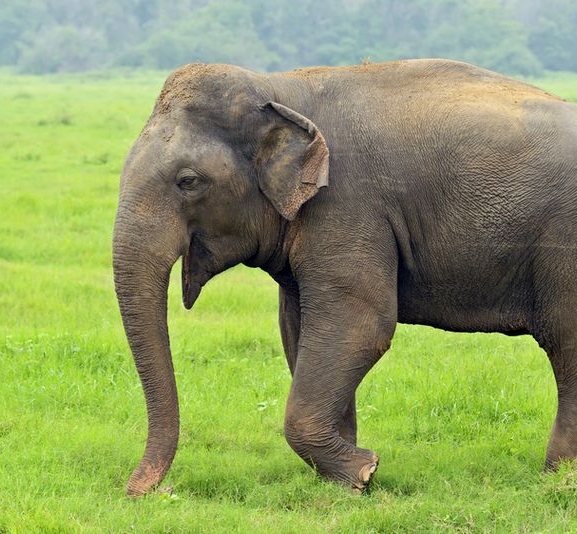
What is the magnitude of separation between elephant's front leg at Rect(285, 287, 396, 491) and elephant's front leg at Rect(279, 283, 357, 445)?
39 centimetres

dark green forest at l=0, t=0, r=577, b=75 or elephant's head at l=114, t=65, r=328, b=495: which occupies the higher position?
elephant's head at l=114, t=65, r=328, b=495

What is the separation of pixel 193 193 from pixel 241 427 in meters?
1.62

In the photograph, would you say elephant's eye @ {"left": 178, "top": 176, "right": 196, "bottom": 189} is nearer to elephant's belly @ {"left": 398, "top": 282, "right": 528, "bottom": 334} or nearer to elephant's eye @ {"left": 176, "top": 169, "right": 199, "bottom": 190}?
elephant's eye @ {"left": 176, "top": 169, "right": 199, "bottom": 190}

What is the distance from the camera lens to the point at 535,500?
4855mm

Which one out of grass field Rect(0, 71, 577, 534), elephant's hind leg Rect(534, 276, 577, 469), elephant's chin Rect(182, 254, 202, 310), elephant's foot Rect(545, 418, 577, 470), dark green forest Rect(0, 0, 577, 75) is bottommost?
dark green forest Rect(0, 0, 577, 75)

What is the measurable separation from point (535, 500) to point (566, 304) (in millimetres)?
774

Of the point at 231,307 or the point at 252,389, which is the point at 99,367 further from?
the point at 231,307

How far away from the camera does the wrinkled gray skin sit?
4.73m

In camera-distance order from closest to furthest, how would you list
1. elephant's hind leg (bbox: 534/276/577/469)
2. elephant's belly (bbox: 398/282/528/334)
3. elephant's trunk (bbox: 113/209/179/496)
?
elephant's trunk (bbox: 113/209/179/496), elephant's hind leg (bbox: 534/276/577/469), elephant's belly (bbox: 398/282/528/334)

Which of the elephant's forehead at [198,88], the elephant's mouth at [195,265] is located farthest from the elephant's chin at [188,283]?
the elephant's forehead at [198,88]

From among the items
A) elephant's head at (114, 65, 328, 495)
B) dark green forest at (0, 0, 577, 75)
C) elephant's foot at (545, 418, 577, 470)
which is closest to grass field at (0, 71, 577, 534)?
elephant's foot at (545, 418, 577, 470)

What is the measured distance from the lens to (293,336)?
17.8 feet

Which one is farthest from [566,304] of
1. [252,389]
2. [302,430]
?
[252,389]

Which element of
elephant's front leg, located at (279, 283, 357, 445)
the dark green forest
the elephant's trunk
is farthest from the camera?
the dark green forest
